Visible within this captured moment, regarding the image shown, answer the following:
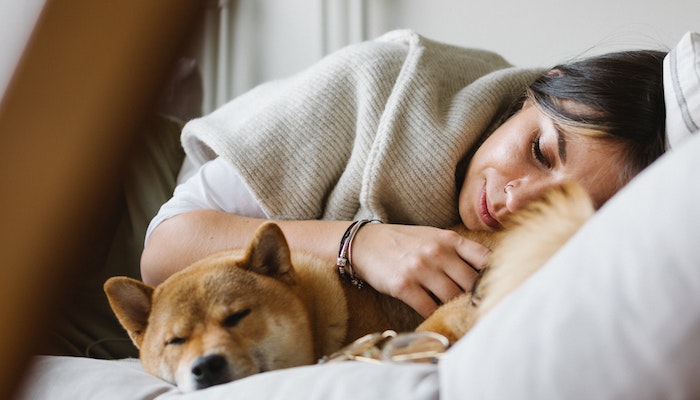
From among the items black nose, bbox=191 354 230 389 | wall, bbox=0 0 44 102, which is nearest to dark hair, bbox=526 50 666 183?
black nose, bbox=191 354 230 389

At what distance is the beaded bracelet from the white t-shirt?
20cm

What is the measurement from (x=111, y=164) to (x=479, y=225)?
21.1 inches

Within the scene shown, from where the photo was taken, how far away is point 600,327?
48 centimetres

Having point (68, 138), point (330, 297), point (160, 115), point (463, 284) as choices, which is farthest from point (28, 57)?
point (160, 115)

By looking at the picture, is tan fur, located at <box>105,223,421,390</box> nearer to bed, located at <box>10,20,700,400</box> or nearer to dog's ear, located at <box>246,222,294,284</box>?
dog's ear, located at <box>246,222,294,284</box>

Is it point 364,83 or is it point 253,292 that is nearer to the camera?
point 253,292

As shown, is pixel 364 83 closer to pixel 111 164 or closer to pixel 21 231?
pixel 111 164

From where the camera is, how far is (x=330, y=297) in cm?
93

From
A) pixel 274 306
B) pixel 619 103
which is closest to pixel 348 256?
pixel 274 306

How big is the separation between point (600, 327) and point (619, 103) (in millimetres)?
523

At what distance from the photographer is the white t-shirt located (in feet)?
3.65

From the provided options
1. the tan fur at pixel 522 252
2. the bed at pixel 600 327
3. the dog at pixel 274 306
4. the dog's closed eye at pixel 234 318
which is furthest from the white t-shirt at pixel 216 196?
the bed at pixel 600 327

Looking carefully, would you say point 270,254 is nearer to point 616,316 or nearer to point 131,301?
point 131,301

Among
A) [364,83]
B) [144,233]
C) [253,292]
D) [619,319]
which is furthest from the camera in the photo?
[144,233]
